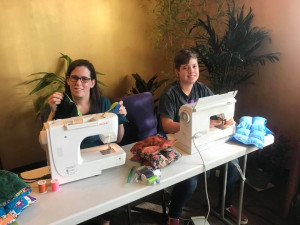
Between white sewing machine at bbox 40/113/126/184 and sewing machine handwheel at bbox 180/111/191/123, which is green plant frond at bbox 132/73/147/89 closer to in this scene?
sewing machine handwheel at bbox 180/111/191/123

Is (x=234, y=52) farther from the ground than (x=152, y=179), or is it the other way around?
(x=234, y=52)

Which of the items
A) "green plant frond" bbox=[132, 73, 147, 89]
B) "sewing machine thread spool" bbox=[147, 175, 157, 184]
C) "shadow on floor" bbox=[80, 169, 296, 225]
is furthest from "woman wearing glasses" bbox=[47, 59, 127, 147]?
"green plant frond" bbox=[132, 73, 147, 89]

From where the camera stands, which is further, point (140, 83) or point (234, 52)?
point (140, 83)

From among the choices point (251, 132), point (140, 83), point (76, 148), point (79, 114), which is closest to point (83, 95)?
point (79, 114)

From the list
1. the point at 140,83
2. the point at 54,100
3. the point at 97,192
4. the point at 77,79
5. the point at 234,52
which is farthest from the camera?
the point at 140,83

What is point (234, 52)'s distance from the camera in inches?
88.8

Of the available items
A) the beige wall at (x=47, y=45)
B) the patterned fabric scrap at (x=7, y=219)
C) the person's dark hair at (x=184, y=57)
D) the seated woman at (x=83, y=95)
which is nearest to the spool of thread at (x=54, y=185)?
the patterned fabric scrap at (x=7, y=219)

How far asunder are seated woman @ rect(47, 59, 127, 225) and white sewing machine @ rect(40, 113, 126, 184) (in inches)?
11.6

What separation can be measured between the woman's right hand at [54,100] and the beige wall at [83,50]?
4.24 ft

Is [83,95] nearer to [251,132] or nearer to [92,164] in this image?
[92,164]

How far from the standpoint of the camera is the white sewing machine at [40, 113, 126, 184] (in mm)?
1091

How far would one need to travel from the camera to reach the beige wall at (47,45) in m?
2.44

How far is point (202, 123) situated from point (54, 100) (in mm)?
831

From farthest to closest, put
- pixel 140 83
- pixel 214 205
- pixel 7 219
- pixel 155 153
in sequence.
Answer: pixel 140 83 → pixel 214 205 → pixel 155 153 → pixel 7 219
